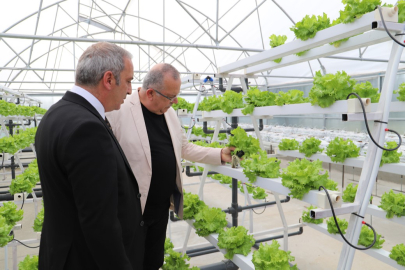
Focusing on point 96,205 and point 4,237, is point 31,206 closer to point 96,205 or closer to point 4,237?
point 4,237

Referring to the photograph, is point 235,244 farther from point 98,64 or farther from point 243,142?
point 98,64

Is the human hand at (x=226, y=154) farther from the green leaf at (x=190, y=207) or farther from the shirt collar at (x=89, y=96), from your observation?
the shirt collar at (x=89, y=96)

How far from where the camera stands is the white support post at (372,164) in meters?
1.48

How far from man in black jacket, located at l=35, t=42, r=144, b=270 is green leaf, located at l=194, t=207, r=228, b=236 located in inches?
54.2

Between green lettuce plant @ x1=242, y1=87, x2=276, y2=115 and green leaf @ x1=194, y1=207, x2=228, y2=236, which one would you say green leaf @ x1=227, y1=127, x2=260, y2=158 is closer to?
green lettuce plant @ x1=242, y1=87, x2=276, y2=115

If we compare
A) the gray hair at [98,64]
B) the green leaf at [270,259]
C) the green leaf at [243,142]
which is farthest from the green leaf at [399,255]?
the gray hair at [98,64]

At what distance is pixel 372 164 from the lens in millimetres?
1511

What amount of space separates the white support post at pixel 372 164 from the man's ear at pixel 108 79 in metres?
1.28

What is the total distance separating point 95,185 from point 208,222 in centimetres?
169

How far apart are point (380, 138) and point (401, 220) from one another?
1.20 metres

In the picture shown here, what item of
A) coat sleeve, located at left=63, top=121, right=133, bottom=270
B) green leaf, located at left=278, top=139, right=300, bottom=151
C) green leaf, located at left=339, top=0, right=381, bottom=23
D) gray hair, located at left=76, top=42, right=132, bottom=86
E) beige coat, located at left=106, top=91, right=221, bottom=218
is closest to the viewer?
coat sleeve, located at left=63, top=121, right=133, bottom=270

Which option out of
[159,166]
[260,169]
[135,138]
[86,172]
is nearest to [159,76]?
[135,138]

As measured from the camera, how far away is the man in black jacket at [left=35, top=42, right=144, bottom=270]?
1069mm

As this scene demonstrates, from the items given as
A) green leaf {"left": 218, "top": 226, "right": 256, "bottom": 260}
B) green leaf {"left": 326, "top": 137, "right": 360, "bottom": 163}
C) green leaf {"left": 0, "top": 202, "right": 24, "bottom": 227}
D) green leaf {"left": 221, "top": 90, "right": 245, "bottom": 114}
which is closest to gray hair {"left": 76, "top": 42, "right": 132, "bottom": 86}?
green leaf {"left": 221, "top": 90, "right": 245, "bottom": 114}
